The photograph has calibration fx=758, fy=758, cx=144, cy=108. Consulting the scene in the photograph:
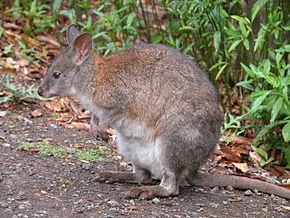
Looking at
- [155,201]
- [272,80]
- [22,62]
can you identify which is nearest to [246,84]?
[272,80]

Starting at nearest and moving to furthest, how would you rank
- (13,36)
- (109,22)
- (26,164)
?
(26,164) → (109,22) → (13,36)

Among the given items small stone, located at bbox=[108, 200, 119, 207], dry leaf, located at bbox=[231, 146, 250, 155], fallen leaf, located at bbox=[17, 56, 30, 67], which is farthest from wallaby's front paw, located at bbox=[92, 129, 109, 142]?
fallen leaf, located at bbox=[17, 56, 30, 67]

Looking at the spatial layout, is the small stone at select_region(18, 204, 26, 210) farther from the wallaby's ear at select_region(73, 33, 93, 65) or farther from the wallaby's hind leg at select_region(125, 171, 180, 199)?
the wallaby's ear at select_region(73, 33, 93, 65)

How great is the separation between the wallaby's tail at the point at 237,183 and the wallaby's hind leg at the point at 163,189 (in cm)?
39

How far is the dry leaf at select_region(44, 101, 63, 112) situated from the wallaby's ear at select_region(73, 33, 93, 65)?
1903 millimetres

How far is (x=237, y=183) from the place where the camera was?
22.1 feet

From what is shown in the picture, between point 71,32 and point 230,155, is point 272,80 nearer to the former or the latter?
point 230,155

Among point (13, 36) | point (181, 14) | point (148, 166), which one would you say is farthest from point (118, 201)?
point (13, 36)

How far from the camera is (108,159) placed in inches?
289

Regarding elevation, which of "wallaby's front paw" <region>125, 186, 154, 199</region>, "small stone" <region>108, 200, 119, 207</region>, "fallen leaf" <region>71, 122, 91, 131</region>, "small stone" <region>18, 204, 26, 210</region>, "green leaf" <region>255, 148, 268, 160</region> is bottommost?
"green leaf" <region>255, 148, 268, 160</region>

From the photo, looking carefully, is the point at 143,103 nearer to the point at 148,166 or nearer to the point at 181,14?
the point at 148,166

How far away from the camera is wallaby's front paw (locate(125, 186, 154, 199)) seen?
6207mm

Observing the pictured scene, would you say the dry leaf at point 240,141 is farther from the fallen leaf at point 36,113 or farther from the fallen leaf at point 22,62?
the fallen leaf at point 22,62

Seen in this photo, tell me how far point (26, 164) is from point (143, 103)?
1197mm
